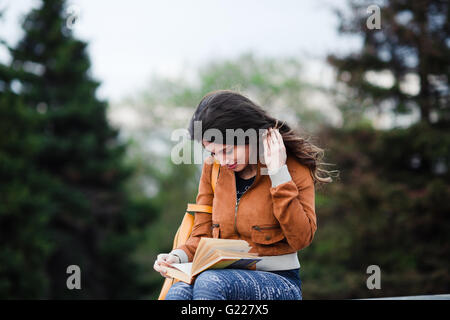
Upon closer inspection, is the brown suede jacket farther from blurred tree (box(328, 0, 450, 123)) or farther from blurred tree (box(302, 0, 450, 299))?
blurred tree (box(328, 0, 450, 123))

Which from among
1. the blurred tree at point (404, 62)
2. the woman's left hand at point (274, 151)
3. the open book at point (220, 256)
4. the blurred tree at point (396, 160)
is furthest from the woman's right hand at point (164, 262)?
the blurred tree at point (404, 62)

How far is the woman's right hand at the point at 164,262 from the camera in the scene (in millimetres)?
2081

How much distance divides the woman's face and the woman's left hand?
0.13m

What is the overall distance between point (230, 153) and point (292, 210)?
44cm

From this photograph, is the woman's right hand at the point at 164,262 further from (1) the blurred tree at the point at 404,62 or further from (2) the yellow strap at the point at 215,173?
(1) the blurred tree at the point at 404,62

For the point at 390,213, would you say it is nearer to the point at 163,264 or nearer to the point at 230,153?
the point at 230,153

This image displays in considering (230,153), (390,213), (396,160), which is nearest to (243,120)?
(230,153)

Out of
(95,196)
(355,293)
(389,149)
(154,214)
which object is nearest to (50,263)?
(95,196)

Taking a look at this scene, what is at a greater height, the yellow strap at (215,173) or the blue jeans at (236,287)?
the yellow strap at (215,173)

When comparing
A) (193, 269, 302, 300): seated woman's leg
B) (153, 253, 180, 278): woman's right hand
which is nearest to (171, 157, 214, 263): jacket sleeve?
(153, 253, 180, 278): woman's right hand

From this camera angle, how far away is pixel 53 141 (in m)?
13.6

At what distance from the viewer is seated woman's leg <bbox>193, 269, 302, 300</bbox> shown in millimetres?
1748

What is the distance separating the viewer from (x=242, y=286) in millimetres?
1804

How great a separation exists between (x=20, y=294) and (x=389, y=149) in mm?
7882
